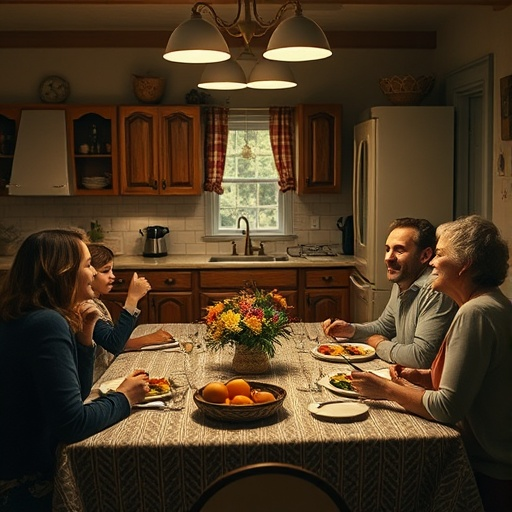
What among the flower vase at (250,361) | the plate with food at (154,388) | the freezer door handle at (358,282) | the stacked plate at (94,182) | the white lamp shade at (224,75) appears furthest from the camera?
the stacked plate at (94,182)

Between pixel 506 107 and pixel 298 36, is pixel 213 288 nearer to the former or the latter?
pixel 506 107

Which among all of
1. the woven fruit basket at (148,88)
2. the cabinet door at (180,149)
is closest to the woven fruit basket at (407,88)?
the cabinet door at (180,149)

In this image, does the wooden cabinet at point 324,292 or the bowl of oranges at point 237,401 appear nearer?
the bowl of oranges at point 237,401

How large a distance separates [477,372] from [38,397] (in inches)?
51.0

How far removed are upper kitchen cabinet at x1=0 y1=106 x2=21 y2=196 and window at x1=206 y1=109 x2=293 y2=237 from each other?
1.58 metres

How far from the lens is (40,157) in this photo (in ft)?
19.6

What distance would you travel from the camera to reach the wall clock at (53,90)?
242 inches

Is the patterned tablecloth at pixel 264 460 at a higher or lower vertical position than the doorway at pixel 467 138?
lower

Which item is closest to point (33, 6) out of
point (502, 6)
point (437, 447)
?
point (502, 6)

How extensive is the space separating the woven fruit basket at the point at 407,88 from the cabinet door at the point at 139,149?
5.75 feet

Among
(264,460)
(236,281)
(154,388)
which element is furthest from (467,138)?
(264,460)

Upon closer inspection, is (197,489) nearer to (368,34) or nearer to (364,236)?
(364,236)

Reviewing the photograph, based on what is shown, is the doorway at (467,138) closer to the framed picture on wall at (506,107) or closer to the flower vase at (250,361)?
the framed picture on wall at (506,107)

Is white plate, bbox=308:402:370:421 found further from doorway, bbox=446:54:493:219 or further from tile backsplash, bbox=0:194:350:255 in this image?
tile backsplash, bbox=0:194:350:255
